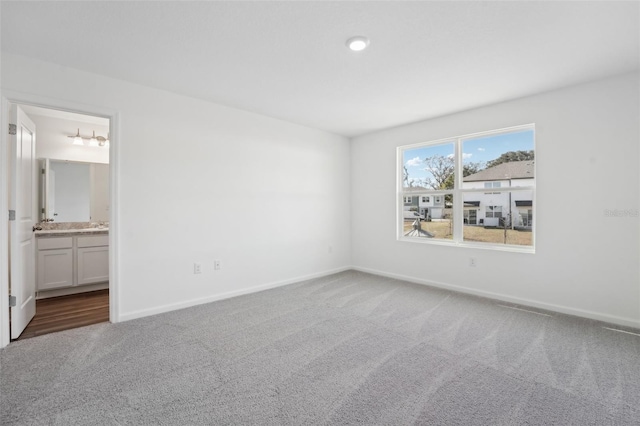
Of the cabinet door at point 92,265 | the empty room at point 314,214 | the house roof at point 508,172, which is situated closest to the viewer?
the empty room at point 314,214

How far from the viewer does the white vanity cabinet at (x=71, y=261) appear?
149 inches

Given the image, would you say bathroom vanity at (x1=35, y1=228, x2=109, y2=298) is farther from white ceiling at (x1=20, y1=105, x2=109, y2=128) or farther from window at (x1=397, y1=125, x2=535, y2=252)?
window at (x1=397, y1=125, x2=535, y2=252)

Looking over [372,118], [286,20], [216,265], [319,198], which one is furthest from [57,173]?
[372,118]

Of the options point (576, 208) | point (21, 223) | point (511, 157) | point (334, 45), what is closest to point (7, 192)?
point (21, 223)

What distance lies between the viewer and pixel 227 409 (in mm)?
1680

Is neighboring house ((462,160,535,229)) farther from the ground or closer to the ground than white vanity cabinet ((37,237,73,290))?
farther from the ground

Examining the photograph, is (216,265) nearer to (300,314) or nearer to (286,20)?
(300,314)

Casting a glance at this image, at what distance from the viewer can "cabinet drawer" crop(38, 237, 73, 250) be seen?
3.78 meters

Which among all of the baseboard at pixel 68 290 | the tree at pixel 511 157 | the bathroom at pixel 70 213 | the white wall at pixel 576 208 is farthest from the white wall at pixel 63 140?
the tree at pixel 511 157

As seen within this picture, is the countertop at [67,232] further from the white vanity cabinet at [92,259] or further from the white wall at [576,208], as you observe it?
the white wall at [576,208]

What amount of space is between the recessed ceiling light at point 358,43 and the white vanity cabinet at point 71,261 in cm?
428

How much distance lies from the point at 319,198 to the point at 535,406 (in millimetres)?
3720

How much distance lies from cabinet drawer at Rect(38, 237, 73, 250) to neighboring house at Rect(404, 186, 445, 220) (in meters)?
5.00

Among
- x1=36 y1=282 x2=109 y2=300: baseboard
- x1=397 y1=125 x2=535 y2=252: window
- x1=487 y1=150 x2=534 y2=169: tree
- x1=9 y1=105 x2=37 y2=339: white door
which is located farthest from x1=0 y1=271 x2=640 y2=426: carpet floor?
x1=487 y1=150 x2=534 y2=169: tree
